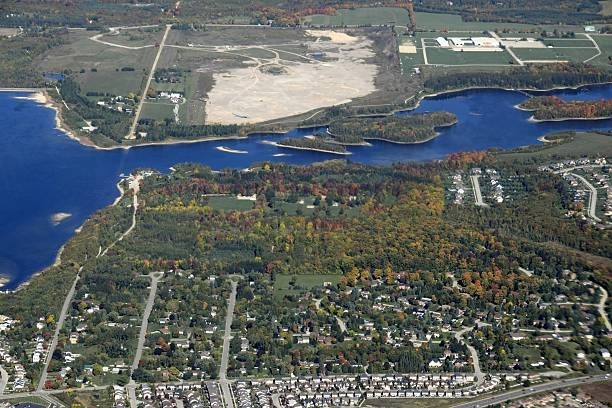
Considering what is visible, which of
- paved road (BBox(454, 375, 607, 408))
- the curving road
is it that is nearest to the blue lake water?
the curving road

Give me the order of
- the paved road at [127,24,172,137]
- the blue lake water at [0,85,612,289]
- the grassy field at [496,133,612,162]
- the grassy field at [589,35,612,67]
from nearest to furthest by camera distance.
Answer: the blue lake water at [0,85,612,289]
the grassy field at [496,133,612,162]
the paved road at [127,24,172,137]
the grassy field at [589,35,612,67]

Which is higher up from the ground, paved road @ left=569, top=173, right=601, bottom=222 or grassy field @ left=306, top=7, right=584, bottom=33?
grassy field @ left=306, top=7, right=584, bottom=33

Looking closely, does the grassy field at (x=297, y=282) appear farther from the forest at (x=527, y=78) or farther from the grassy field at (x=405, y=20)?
the grassy field at (x=405, y=20)

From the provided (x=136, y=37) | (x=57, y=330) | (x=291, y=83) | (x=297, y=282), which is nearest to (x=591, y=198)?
(x=297, y=282)

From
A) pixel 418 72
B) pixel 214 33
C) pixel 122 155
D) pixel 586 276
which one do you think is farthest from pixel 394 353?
pixel 214 33

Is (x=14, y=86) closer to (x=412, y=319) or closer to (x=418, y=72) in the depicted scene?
(x=418, y=72)

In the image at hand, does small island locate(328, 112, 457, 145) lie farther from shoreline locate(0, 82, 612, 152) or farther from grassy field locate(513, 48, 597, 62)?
grassy field locate(513, 48, 597, 62)

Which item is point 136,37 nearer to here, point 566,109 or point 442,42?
point 442,42
